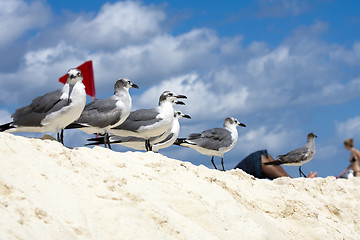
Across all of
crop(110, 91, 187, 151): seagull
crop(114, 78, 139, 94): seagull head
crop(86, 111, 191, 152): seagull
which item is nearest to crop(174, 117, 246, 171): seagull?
crop(86, 111, 191, 152): seagull

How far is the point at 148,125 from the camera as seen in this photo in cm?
1040

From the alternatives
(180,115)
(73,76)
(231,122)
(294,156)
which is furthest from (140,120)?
(294,156)

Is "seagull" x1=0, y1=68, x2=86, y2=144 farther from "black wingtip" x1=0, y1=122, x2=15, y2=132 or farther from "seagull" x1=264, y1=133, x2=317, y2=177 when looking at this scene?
"seagull" x1=264, y1=133, x2=317, y2=177

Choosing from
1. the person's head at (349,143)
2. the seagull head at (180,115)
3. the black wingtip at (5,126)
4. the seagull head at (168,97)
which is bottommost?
the black wingtip at (5,126)

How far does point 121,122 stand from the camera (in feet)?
Answer: 31.2

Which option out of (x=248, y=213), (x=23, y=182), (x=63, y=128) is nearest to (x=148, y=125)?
(x=63, y=128)

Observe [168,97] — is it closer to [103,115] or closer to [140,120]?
[140,120]

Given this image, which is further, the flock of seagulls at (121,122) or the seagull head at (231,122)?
the seagull head at (231,122)

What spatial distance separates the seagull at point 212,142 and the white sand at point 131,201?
547 centimetres

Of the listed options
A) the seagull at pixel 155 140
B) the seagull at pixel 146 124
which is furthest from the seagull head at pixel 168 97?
the seagull at pixel 155 140

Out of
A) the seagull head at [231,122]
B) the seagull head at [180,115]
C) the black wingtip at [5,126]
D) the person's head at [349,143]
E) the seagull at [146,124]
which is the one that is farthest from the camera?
the person's head at [349,143]

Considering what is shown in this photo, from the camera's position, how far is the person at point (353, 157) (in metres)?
15.9

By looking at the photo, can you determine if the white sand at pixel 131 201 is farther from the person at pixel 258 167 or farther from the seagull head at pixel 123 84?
the person at pixel 258 167

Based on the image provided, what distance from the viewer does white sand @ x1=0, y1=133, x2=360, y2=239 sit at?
14.2 ft
